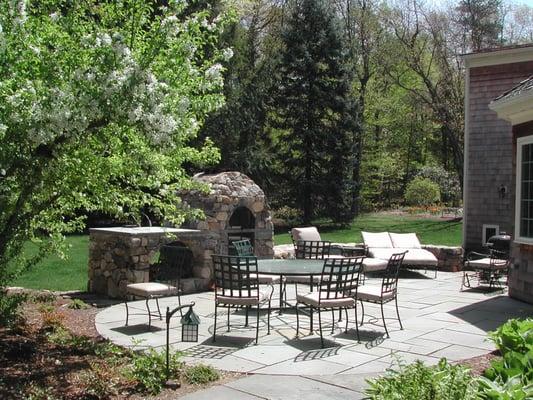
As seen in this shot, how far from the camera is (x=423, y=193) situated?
26.7 meters

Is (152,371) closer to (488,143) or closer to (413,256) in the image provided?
(413,256)

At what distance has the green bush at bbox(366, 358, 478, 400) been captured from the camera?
3518mm

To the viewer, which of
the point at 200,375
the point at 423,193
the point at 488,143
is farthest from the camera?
the point at 423,193

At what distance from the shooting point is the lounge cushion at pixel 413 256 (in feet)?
39.3

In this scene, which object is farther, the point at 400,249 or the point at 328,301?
the point at 400,249

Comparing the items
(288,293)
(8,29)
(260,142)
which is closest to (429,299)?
(288,293)

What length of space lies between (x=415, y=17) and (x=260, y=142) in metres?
11.3

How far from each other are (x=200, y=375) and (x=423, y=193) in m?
23.3

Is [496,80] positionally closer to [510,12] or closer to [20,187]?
[20,187]

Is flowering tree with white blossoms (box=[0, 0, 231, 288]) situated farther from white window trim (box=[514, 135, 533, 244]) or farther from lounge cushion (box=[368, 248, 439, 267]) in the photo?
lounge cushion (box=[368, 248, 439, 267])

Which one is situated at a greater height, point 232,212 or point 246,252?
point 232,212

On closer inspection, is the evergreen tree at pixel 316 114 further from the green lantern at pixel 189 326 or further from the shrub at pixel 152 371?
the shrub at pixel 152 371

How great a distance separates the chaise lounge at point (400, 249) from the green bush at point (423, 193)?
46.2 feet

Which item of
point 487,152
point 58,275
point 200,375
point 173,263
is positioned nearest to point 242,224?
point 173,263
